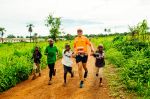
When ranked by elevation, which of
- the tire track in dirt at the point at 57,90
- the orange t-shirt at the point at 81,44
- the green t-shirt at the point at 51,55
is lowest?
the tire track in dirt at the point at 57,90

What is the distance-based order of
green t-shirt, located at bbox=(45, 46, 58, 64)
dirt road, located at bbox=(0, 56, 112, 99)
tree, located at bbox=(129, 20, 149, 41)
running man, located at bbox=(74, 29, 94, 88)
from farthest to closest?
tree, located at bbox=(129, 20, 149, 41) < green t-shirt, located at bbox=(45, 46, 58, 64) < running man, located at bbox=(74, 29, 94, 88) < dirt road, located at bbox=(0, 56, 112, 99)

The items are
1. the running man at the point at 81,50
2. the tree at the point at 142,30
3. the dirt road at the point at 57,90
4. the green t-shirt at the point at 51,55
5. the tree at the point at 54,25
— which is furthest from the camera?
the tree at the point at 54,25

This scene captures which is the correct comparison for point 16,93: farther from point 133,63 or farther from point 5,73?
point 133,63

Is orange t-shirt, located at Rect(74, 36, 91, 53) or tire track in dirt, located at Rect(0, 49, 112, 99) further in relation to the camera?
orange t-shirt, located at Rect(74, 36, 91, 53)

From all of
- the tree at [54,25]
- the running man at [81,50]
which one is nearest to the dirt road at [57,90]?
the running man at [81,50]

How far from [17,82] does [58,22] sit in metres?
58.4

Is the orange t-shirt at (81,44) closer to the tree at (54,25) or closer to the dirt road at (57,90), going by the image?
the dirt road at (57,90)

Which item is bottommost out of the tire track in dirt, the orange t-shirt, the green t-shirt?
the tire track in dirt

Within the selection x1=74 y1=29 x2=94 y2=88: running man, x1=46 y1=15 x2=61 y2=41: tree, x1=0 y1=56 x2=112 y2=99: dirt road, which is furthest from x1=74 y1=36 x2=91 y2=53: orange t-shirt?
x1=46 y1=15 x2=61 y2=41: tree

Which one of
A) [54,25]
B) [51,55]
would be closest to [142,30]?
[51,55]

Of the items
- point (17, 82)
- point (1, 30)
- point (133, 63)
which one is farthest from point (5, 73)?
point (1, 30)

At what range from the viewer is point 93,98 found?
11938mm

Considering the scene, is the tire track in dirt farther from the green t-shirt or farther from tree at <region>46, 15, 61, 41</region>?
tree at <region>46, 15, 61, 41</region>

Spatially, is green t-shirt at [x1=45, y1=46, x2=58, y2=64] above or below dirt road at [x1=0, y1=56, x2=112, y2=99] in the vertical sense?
above
